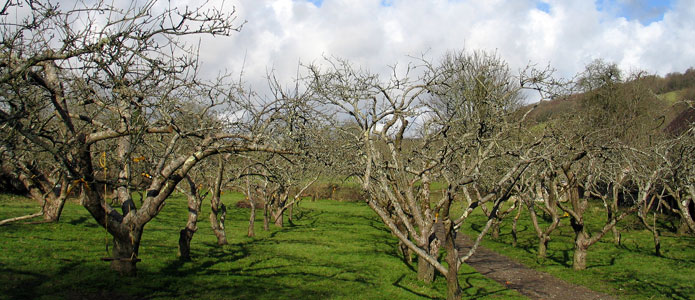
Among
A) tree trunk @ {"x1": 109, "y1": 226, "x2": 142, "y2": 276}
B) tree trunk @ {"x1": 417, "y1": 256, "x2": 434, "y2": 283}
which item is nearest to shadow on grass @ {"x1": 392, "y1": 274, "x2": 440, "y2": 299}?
tree trunk @ {"x1": 417, "y1": 256, "x2": 434, "y2": 283}

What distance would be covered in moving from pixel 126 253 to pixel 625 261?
17.0 meters

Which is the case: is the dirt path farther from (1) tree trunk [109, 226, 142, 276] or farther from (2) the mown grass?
(1) tree trunk [109, 226, 142, 276]

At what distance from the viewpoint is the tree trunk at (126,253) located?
9597mm

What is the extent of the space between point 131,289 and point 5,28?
5328mm

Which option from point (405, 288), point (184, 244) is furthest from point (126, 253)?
point (405, 288)

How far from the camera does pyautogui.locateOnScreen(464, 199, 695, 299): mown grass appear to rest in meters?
14.0

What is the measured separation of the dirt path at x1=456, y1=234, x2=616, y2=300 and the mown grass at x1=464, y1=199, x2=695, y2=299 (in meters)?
0.43

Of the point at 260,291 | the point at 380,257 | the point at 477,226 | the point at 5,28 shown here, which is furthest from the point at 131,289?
the point at 477,226

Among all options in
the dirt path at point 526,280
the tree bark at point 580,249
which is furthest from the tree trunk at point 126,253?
the tree bark at point 580,249

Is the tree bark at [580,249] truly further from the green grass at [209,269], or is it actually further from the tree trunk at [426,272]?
the tree trunk at [426,272]

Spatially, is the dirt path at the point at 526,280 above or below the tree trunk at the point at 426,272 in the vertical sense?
below

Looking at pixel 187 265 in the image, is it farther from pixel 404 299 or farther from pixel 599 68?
pixel 599 68

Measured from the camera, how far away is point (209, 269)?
12.6 metres

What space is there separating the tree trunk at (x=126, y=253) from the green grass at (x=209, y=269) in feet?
0.78
